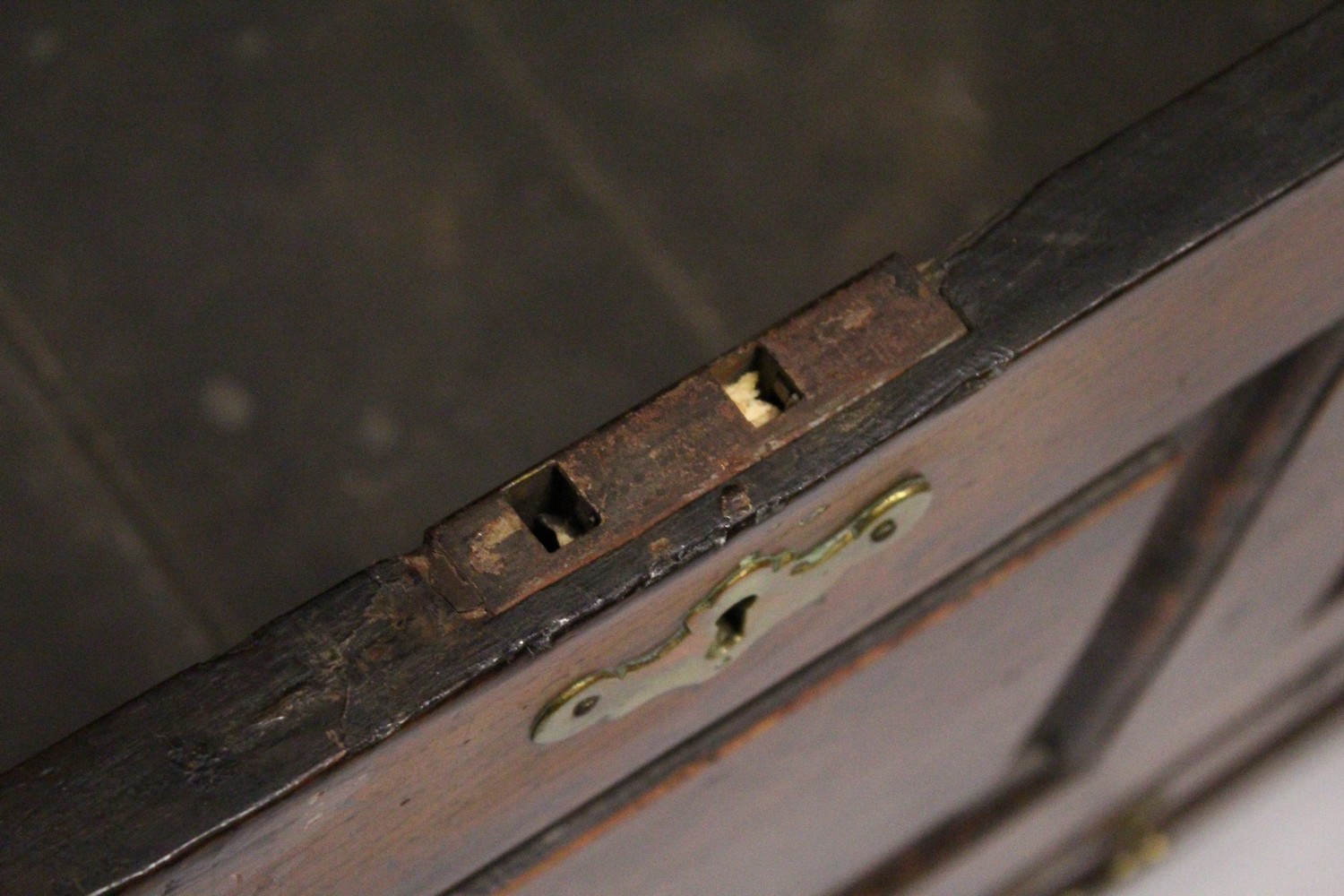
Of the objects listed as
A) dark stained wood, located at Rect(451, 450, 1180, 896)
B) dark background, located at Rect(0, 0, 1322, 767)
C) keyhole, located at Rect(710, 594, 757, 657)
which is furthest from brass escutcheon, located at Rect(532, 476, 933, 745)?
dark background, located at Rect(0, 0, 1322, 767)

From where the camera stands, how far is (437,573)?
51cm

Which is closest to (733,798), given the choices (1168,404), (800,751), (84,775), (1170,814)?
(800,751)

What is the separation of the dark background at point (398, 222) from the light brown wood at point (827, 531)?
0.19 metres

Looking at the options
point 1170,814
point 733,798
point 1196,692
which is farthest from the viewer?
point 1170,814

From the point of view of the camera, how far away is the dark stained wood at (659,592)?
48cm

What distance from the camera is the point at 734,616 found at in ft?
1.95

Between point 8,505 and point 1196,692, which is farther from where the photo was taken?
point 1196,692

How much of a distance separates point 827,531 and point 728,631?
5 centimetres

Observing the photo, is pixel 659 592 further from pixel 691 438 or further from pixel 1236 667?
pixel 1236 667

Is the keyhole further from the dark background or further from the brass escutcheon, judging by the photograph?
the dark background

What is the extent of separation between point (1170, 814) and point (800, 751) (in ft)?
2.44

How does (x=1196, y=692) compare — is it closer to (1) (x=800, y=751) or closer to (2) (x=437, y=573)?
(1) (x=800, y=751)

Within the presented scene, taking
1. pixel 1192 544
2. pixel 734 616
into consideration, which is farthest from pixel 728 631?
pixel 1192 544

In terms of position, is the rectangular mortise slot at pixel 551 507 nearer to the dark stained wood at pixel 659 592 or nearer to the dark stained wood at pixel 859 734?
the dark stained wood at pixel 659 592
